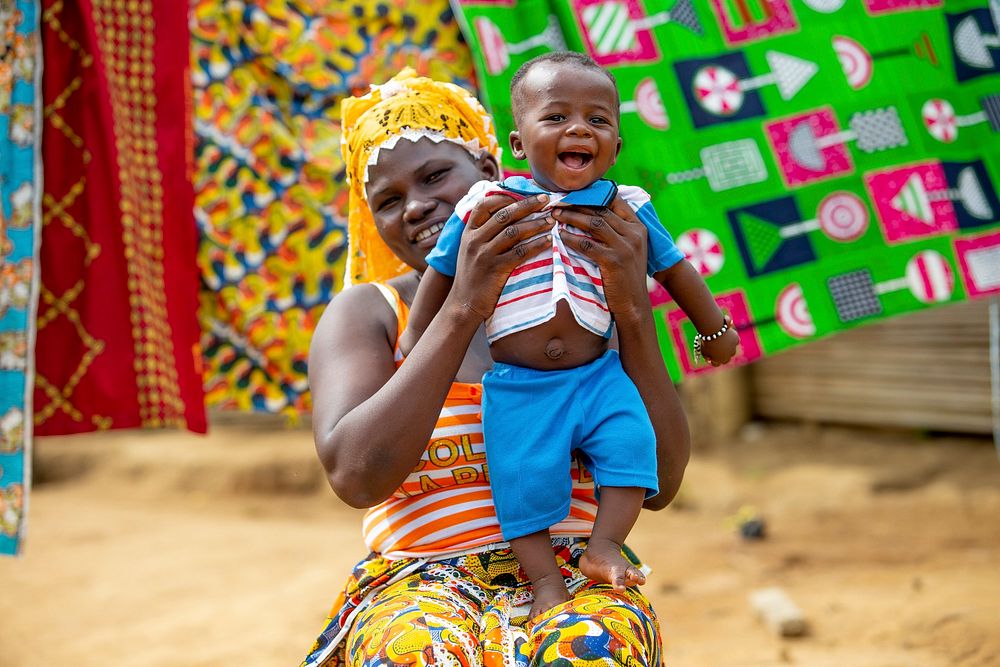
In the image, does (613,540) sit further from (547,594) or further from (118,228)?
(118,228)

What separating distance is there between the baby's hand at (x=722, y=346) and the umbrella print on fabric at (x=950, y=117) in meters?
1.47

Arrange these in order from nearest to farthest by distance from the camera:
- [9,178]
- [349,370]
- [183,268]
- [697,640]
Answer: [349,370]
[9,178]
[183,268]
[697,640]

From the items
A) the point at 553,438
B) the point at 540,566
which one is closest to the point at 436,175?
the point at 553,438

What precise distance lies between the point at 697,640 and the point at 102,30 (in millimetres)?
3133

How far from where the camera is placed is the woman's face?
2184 mm

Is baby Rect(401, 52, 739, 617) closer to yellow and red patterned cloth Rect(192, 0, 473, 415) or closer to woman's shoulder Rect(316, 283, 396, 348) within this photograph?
woman's shoulder Rect(316, 283, 396, 348)

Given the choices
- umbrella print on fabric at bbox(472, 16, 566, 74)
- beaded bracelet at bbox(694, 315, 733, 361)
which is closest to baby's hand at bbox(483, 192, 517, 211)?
beaded bracelet at bbox(694, 315, 733, 361)

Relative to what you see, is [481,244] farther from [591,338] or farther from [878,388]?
[878,388]

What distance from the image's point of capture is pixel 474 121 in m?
2.40

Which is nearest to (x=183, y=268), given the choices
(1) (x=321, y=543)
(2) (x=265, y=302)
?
(2) (x=265, y=302)

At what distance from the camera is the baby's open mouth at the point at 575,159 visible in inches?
76.4

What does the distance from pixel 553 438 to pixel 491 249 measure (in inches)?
14.5

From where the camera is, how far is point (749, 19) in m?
3.21

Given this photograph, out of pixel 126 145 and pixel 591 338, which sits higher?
pixel 126 145
